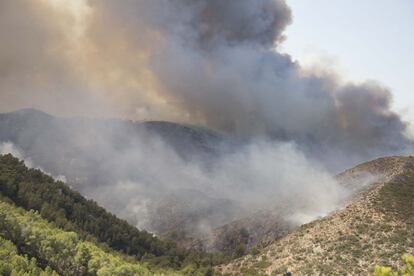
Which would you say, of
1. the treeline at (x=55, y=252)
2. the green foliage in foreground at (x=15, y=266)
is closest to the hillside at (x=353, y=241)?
the treeline at (x=55, y=252)

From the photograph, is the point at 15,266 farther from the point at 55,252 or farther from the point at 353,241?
the point at 353,241

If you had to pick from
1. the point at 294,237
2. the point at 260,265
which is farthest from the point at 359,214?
the point at 260,265

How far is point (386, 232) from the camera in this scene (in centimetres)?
13325

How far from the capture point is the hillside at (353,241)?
12296 cm

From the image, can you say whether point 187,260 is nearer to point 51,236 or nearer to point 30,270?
point 51,236

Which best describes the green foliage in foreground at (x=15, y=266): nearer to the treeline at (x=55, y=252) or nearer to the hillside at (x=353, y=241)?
the treeline at (x=55, y=252)

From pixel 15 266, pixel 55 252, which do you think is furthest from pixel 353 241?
pixel 15 266

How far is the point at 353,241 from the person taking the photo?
438ft

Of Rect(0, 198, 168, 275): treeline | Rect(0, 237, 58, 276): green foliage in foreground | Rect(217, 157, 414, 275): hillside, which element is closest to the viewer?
Rect(0, 237, 58, 276): green foliage in foreground

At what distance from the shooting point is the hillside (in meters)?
123

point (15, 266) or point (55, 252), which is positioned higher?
point (55, 252)

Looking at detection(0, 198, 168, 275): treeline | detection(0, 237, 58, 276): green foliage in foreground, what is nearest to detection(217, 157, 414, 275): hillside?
detection(0, 198, 168, 275): treeline

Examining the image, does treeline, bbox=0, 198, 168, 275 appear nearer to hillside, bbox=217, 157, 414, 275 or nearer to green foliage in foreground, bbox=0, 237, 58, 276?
green foliage in foreground, bbox=0, 237, 58, 276

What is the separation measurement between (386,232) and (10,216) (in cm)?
11440
